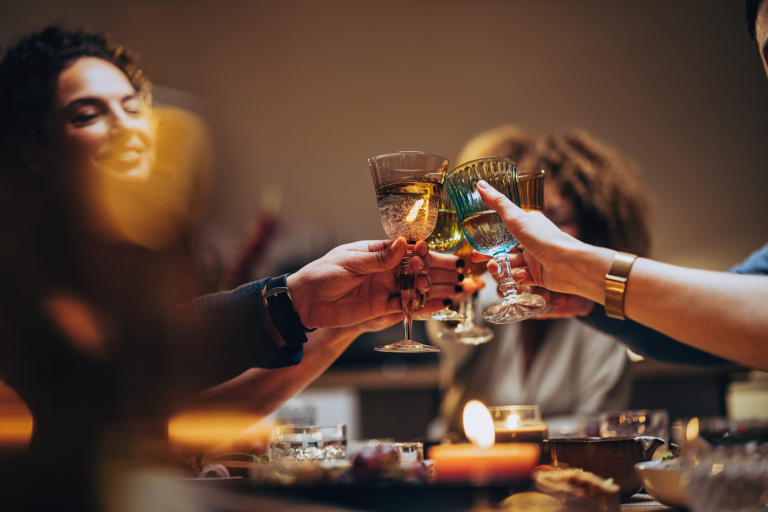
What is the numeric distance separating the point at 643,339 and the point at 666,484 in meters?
0.79

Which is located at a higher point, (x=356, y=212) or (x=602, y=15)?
(x=602, y=15)

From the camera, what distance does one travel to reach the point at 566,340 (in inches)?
95.0

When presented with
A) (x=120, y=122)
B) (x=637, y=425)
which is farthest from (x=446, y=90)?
(x=637, y=425)

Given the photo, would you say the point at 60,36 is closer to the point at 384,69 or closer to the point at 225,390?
the point at 225,390

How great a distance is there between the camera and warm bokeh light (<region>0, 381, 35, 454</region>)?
748mm

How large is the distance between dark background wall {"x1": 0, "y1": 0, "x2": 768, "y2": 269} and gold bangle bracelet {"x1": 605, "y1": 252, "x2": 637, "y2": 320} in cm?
357

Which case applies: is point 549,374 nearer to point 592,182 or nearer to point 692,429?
point 592,182

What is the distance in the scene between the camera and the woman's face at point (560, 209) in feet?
7.55

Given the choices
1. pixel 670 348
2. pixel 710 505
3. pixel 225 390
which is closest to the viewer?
pixel 710 505

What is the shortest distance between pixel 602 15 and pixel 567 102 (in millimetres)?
762

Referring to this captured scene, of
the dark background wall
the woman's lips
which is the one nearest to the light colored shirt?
the woman's lips

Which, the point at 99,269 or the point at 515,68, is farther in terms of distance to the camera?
the point at 515,68

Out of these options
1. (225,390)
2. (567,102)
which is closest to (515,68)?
(567,102)

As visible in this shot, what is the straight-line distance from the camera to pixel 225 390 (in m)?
1.32
